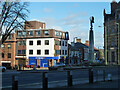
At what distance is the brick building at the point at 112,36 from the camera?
2165 inches

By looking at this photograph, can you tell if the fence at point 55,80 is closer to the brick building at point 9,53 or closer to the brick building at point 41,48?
the brick building at point 41,48

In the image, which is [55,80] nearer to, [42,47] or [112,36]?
[112,36]

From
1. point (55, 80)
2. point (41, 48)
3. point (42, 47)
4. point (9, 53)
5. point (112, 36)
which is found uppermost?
point (112, 36)

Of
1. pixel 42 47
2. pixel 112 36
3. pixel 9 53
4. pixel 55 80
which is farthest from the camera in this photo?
pixel 42 47

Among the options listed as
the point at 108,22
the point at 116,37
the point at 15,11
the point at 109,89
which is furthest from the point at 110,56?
the point at 109,89

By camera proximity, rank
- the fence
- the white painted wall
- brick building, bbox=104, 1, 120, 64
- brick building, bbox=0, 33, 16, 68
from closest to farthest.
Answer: the fence
brick building, bbox=104, 1, 120, 64
the white painted wall
brick building, bbox=0, 33, 16, 68

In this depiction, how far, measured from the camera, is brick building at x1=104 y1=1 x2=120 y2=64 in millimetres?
55000

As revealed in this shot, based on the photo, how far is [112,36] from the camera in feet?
187

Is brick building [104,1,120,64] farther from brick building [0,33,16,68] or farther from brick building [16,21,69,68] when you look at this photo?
brick building [0,33,16,68]

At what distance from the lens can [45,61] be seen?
6475 centimetres

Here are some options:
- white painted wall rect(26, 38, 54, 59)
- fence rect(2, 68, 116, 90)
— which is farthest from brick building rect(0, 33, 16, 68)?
fence rect(2, 68, 116, 90)

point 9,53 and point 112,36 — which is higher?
point 112,36

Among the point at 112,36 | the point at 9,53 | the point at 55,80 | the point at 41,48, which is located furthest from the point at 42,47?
the point at 55,80

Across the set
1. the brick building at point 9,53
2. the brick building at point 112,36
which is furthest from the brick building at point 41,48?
the brick building at point 112,36
